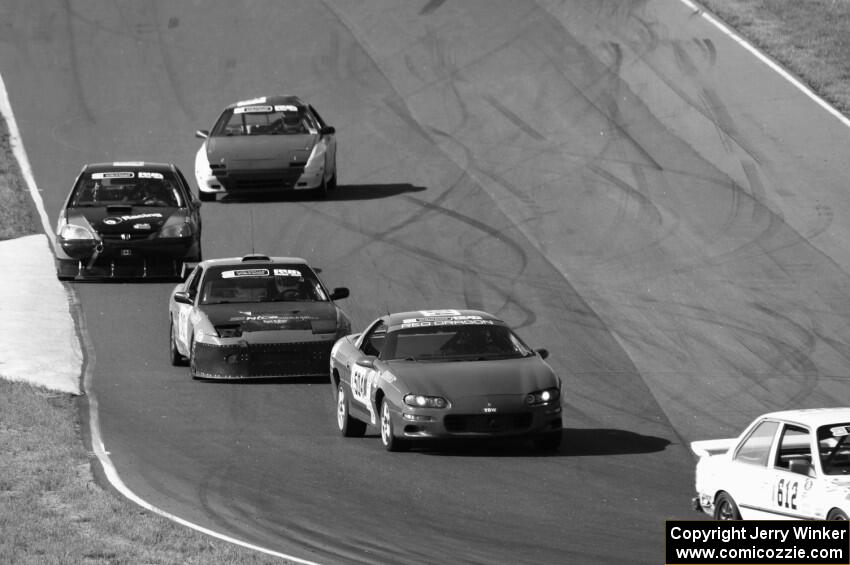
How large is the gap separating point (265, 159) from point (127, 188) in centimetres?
322

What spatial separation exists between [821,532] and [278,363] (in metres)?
9.35

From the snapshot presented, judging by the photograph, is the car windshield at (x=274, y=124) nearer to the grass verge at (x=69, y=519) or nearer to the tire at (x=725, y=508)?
the grass verge at (x=69, y=519)

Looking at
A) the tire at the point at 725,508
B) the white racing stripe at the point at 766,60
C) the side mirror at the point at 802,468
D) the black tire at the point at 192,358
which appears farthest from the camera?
the white racing stripe at the point at 766,60

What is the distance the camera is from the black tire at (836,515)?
9.77 meters

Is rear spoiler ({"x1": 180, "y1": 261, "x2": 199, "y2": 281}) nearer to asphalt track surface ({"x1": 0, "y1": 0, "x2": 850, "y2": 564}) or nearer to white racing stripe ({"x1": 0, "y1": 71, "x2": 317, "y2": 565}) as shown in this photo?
asphalt track surface ({"x1": 0, "y1": 0, "x2": 850, "y2": 564})

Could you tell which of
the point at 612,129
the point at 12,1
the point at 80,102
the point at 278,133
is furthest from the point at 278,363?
the point at 12,1

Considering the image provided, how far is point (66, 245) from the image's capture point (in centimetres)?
2220

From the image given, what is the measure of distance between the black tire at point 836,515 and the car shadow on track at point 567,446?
4.94 metres

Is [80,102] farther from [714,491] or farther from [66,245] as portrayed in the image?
[714,491]

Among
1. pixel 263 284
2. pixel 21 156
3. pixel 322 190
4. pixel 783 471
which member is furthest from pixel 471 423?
pixel 21 156

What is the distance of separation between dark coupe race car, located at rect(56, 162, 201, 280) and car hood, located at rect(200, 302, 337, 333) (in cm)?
404

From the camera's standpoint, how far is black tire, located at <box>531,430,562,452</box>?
14742 millimetres

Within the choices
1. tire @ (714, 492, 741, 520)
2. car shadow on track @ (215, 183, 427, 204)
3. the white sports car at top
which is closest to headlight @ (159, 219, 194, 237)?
car shadow on track @ (215, 183, 427, 204)

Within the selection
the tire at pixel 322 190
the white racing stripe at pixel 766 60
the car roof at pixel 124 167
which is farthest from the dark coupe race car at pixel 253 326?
the white racing stripe at pixel 766 60
